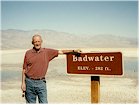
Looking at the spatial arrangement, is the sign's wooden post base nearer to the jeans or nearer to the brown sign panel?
the brown sign panel

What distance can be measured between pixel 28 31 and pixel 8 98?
4498 centimetres

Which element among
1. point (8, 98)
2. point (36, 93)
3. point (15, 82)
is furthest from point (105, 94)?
point (15, 82)

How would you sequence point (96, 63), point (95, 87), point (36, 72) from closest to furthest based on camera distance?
1. point (96, 63)
2. point (95, 87)
3. point (36, 72)

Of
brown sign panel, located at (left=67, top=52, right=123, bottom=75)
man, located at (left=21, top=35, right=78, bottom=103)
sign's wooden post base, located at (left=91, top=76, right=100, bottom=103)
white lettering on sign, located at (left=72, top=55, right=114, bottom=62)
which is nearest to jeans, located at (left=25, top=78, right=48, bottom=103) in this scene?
man, located at (left=21, top=35, right=78, bottom=103)

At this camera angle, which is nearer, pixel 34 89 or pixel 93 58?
pixel 93 58

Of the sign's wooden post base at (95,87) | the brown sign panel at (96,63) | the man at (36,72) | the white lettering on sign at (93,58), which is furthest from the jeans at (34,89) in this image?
the sign's wooden post base at (95,87)

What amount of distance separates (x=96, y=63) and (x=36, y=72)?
0.96 meters

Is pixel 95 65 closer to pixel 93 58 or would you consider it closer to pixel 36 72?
pixel 93 58

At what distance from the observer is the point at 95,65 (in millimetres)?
4539

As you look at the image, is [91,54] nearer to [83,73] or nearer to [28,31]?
[83,73]

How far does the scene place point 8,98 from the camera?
8.35 metres

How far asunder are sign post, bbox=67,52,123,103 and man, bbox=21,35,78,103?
0.29 m

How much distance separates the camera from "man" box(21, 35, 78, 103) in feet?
16.2

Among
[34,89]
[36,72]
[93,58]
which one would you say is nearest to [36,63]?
[36,72]
